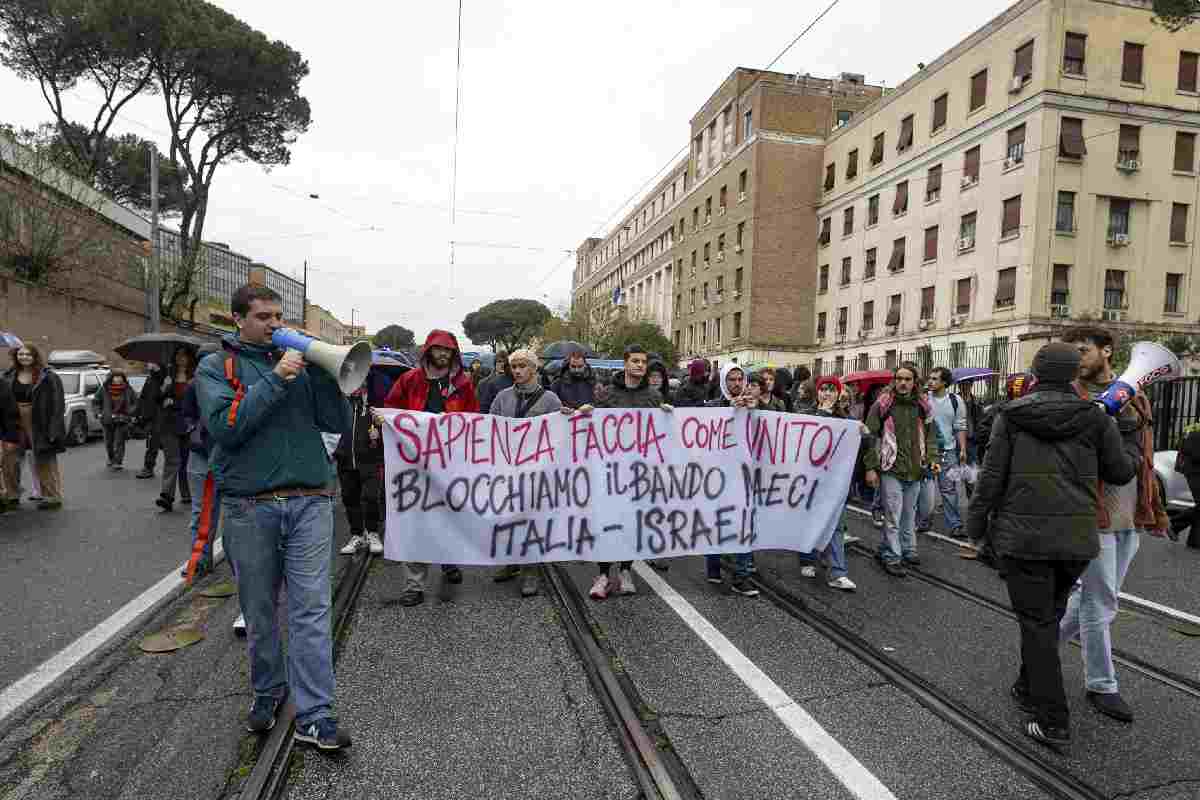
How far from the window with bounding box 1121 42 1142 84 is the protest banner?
3269 cm

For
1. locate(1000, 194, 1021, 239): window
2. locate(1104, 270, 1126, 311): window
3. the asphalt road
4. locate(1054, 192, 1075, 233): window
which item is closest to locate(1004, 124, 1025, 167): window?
locate(1000, 194, 1021, 239): window

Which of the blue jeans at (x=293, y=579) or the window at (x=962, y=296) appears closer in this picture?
the blue jeans at (x=293, y=579)

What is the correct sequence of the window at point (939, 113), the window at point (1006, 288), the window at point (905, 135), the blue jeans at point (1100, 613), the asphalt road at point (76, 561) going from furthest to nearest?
the window at point (905, 135) < the window at point (939, 113) < the window at point (1006, 288) < the asphalt road at point (76, 561) < the blue jeans at point (1100, 613)

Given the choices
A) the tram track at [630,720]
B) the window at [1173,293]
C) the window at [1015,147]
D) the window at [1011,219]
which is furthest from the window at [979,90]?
the tram track at [630,720]

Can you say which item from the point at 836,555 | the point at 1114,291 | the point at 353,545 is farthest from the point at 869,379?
the point at 1114,291

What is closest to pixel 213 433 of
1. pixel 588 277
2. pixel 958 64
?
pixel 958 64

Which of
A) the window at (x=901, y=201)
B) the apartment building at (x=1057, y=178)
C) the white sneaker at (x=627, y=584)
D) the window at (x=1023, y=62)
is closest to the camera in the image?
the white sneaker at (x=627, y=584)

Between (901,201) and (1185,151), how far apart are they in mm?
10975

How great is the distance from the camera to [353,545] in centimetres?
654

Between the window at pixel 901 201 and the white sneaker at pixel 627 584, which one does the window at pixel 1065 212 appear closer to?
the window at pixel 901 201

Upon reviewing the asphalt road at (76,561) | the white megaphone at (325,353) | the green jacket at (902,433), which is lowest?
the asphalt road at (76,561)

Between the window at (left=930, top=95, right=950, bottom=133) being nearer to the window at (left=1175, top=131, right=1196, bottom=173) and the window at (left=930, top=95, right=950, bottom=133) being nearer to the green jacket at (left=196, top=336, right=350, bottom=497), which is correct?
the window at (left=1175, top=131, right=1196, bottom=173)

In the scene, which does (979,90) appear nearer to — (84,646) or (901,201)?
(901,201)

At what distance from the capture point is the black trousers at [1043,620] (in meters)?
3.31
